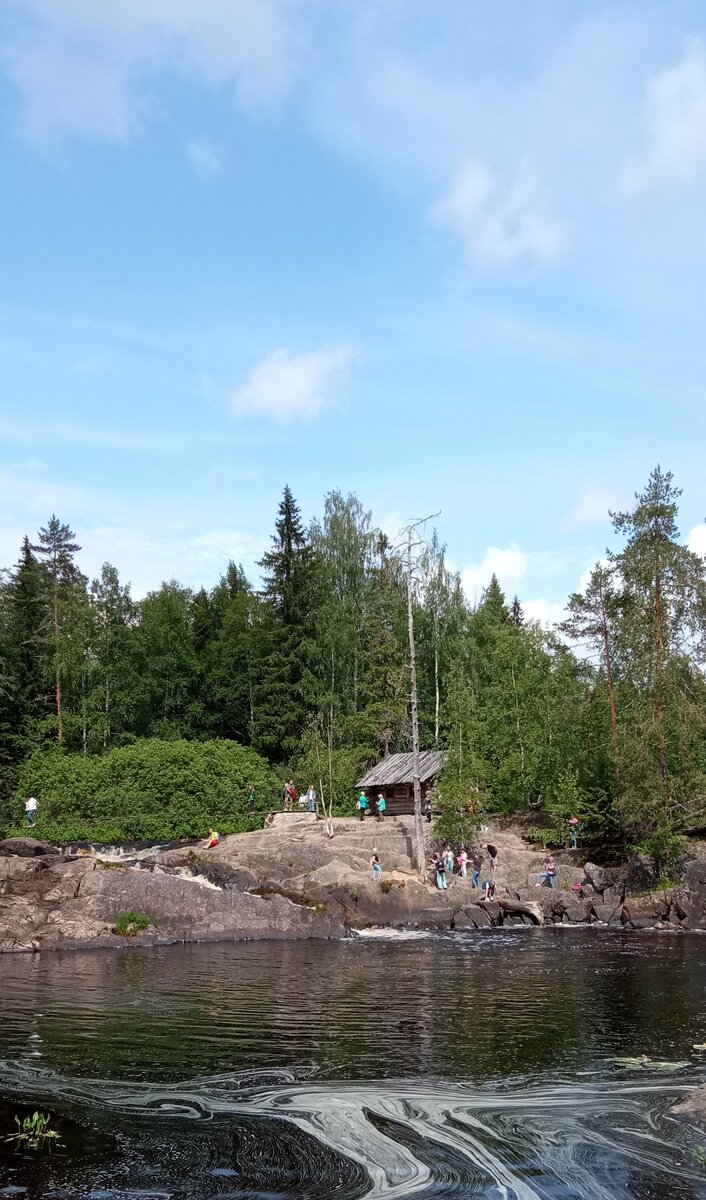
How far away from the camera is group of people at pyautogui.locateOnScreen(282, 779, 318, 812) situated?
57.3m

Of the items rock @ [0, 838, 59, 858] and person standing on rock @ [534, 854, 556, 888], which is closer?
person standing on rock @ [534, 854, 556, 888]

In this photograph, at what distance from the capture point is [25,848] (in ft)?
152

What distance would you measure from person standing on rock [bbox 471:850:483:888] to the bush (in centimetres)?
1411

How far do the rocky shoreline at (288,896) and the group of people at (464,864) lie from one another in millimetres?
604

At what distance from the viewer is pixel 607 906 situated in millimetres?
41688

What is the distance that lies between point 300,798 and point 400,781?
7.52 meters

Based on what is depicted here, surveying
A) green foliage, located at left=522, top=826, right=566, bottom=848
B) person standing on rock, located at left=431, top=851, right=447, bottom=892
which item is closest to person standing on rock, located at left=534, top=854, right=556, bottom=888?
person standing on rock, located at left=431, top=851, right=447, bottom=892

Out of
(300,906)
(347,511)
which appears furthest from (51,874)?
(347,511)

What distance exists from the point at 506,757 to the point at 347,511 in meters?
29.8

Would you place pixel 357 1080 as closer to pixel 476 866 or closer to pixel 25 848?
pixel 476 866

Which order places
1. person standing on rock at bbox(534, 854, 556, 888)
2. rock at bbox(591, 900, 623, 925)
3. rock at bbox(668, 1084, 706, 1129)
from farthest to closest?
person standing on rock at bbox(534, 854, 556, 888), rock at bbox(591, 900, 623, 925), rock at bbox(668, 1084, 706, 1129)

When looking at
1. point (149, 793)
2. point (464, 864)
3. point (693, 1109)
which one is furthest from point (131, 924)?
point (693, 1109)

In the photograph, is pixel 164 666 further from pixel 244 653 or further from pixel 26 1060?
pixel 26 1060

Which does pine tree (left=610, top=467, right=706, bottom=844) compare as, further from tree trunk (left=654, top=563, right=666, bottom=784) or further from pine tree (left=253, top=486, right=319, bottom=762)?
pine tree (left=253, top=486, right=319, bottom=762)
